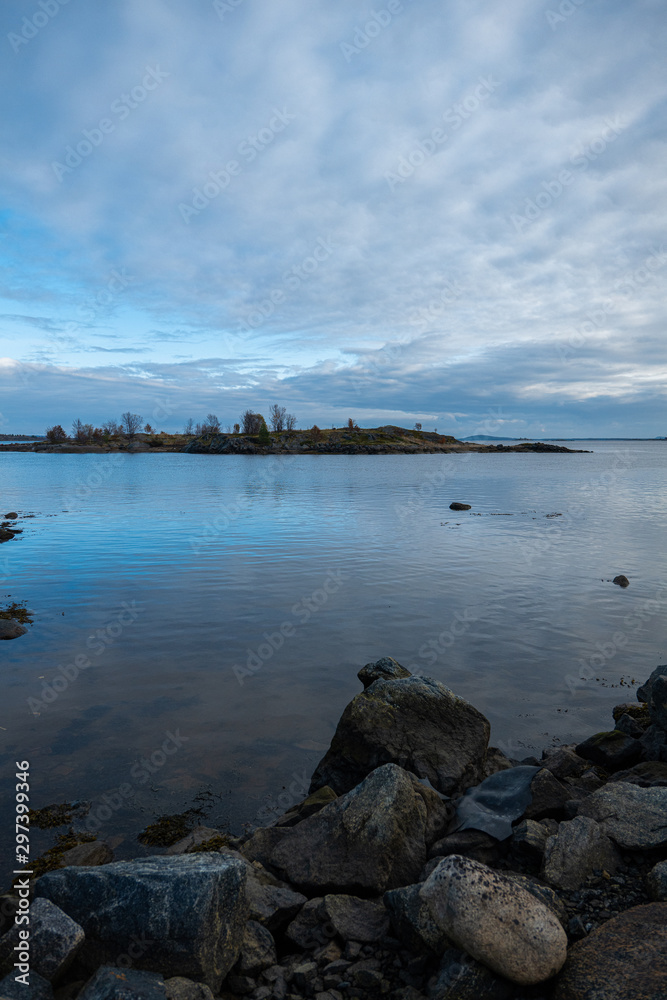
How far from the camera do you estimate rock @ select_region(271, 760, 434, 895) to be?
7.30 m

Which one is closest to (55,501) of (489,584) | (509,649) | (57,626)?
Answer: (57,626)

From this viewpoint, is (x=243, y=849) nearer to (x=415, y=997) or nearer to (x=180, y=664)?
(x=415, y=997)

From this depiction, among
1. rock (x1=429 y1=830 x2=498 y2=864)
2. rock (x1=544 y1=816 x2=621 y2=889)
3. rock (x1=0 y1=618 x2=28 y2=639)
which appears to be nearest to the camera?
rock (x1=544 y1=816 x2=621 y2=889)

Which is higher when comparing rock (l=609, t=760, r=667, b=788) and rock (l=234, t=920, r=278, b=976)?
rock (l=609, t=760, r=667, b=788)

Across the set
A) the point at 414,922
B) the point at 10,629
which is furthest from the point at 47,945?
the point at 10,629

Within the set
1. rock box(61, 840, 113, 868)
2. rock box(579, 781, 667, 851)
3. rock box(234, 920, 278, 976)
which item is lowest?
rock box(61, 840, 113, 868)

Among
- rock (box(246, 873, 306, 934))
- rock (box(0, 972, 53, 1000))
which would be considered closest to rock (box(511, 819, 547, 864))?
rock (box(246, 873, 306, 934))

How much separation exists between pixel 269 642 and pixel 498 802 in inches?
385

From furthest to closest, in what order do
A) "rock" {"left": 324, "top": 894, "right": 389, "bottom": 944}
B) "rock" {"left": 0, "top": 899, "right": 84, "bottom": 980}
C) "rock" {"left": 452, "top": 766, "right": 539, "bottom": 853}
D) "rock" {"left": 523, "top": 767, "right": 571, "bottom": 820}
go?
"rock" {"left": 523, "top": 767, "right": 571, "bottom": 820}
"rock" {"left": 452, "top": 766, "right": 539, "bottom": 853}
"rock" {"left": 324, "top": 894, "right": 389, "bottom": 944}
"rock" {"left": 0, "top": 899, "right": 84, "bottom": 980}

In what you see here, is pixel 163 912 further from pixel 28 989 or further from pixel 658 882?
pixel 658 882

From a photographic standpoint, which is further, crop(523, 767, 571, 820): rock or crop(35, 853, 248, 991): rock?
crop(523, 767, 571, 820): rock

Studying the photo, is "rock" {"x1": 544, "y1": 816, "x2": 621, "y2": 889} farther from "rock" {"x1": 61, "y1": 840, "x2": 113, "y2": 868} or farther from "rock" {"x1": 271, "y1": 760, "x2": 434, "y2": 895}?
"rock" {"x1": 61, "y1": 840, "x2": 113, "y2": 868}

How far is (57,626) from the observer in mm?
18578

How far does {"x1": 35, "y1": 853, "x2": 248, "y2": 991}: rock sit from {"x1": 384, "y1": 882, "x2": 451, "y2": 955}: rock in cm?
164
